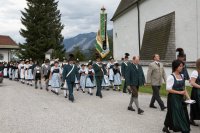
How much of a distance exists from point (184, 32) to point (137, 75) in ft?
44.4

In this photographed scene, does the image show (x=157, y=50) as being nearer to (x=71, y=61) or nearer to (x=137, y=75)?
(x=71, y=61)

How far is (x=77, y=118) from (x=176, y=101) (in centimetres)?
329

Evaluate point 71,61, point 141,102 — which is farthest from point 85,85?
point 141,102

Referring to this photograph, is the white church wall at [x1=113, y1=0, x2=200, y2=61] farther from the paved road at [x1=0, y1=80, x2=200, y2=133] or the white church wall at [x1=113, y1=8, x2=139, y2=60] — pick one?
the paved road at [x1=0, y1=80, x2=200, y2=133]

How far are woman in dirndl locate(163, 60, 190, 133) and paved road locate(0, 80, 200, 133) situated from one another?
2.17 feet

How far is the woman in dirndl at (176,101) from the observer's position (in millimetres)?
7355

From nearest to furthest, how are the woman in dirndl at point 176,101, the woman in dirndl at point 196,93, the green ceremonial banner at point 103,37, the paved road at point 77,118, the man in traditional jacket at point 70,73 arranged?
the woman in dirndl at point 176,101 < the paved road at point 77,118 < the woman in dirndl at point 196,93 < the man in traditional jacket at point 70,73 < the green ceremonial banner at point 103,37

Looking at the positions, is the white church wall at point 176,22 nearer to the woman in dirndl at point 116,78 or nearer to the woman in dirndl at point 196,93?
the woman in dirndl at point 116,78

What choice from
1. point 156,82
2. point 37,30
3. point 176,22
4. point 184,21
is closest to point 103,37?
point 176,22

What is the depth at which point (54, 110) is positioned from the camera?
11.3 metres

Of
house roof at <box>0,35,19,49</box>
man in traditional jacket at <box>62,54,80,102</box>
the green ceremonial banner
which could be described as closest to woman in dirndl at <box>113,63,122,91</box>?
man in traditional jacket at <box>62,54,80,102</box>

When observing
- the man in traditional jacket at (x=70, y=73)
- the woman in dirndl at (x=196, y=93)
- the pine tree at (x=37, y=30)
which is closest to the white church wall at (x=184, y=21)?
the man in traditional jacket at (x=70, y=73)

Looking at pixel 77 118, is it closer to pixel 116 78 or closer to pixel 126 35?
pixel 116 78

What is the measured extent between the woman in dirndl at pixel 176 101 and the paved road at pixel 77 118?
2.17ft
